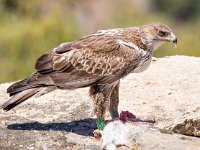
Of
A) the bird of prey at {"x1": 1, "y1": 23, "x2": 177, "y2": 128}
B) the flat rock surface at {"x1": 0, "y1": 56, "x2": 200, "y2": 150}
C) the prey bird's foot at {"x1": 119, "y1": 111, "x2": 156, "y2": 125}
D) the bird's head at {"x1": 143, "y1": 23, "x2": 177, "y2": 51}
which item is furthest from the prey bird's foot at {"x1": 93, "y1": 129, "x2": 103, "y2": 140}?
the bird's head at {"x1": 143, "y1": 23, "x2": 177, "y2": 51}

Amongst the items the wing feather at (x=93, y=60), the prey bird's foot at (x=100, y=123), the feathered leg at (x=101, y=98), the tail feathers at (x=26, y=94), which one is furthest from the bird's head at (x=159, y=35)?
the tail feathers at (x=26, y=94)

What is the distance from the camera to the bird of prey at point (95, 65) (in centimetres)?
933

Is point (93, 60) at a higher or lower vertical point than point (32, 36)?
higher

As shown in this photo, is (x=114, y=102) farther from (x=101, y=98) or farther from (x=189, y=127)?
(x=189, y=127)

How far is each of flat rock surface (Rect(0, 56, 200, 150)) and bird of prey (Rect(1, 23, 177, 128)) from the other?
33 cm

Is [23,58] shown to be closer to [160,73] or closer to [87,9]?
[160,73]

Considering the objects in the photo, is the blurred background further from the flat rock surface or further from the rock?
the rock

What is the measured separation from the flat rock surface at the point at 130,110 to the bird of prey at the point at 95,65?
0.33m

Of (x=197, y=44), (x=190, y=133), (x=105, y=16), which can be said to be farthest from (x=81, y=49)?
(x=105, y=16)

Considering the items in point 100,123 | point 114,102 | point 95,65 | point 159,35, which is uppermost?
point 159,35

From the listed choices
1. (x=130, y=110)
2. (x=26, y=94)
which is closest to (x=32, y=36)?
(x=130, y=110)

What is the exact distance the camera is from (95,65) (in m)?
9.39

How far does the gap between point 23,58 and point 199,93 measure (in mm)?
7698

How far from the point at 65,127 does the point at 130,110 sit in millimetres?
1186
